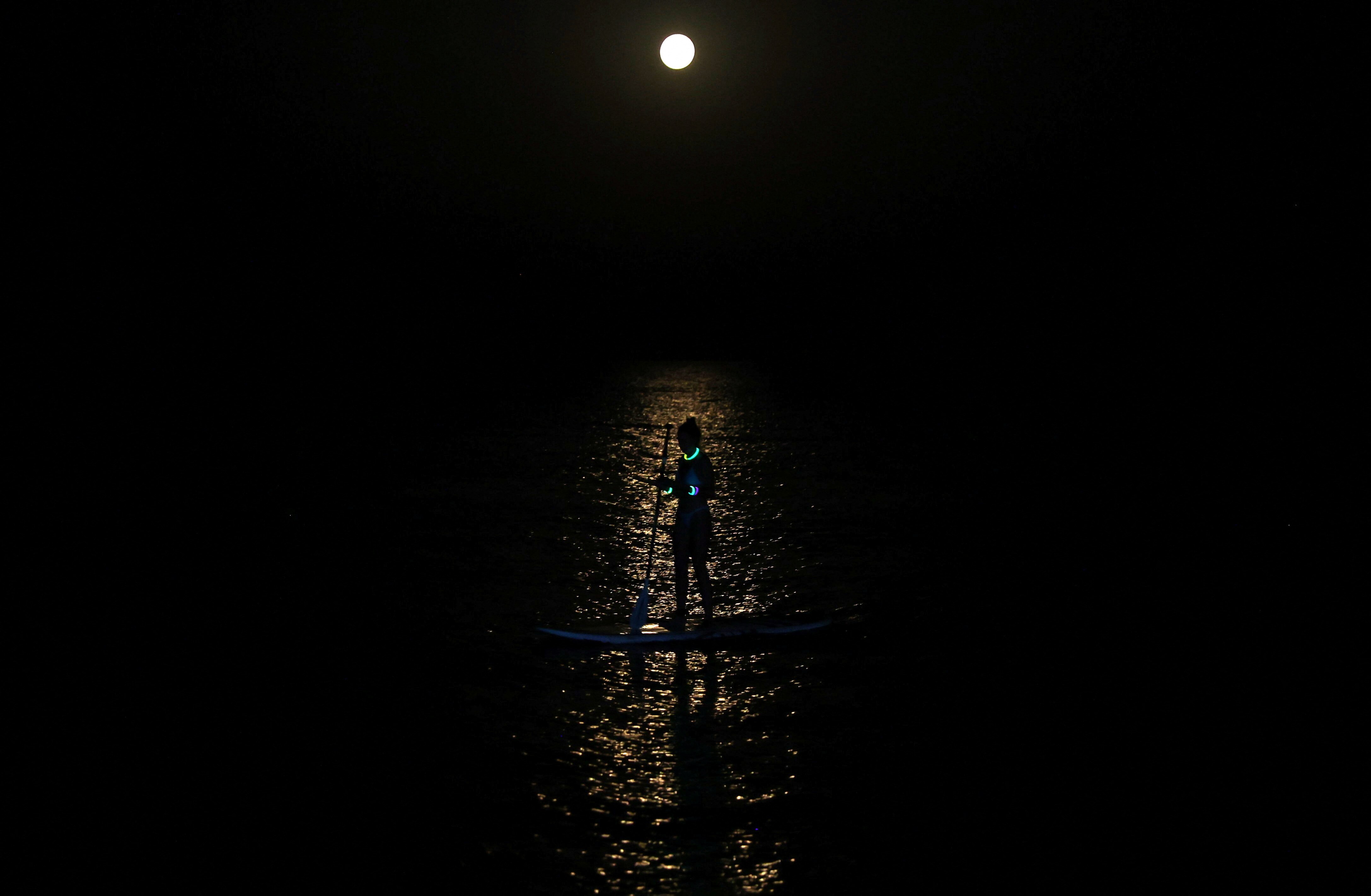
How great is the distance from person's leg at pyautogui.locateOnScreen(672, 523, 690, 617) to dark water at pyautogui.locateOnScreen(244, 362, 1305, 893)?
733 millimetres

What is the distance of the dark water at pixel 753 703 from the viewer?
4.58m

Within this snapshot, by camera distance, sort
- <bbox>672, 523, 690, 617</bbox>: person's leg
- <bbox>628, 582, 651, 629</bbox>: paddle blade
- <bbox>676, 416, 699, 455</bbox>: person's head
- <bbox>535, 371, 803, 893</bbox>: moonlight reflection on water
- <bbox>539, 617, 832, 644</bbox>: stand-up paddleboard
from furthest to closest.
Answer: <bbox>672, 523, 690, 617</bbox>: person's leg, <bbox>676, 416, 699, 455</bbox>: person's head, <bbox>628, 582, 651, 629</bbox>: paddle blade, <bbox>539, 617, 832, 644</bbox>: stand-up paddleboard, <bbox>535, 371, 803, 893</bbox>: moonlight reflection on water

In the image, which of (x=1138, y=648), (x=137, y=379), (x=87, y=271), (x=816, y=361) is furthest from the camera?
(x=816, y=361)

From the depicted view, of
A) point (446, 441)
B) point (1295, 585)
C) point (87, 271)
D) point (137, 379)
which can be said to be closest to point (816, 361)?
point (87, 271)

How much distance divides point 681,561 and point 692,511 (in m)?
0.50

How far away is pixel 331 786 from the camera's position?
5191mm

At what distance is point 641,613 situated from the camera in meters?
8.17

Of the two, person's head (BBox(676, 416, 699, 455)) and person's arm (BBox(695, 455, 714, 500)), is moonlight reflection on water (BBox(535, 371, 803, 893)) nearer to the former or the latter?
person's arm (BBox(695, 455, 714, 500))

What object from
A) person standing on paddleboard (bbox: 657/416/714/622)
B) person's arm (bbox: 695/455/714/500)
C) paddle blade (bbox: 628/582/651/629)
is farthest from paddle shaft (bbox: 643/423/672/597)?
person's arm (bbox: 695/455/714/500)

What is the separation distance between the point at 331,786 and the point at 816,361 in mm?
112677

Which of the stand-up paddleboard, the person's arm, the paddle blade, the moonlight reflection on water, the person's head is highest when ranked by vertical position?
the person's head

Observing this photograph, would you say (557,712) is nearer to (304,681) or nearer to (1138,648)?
(304,681)

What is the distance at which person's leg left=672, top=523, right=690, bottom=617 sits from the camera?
8.46 metres

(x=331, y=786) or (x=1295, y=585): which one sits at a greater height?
(x=1295, y=585)
